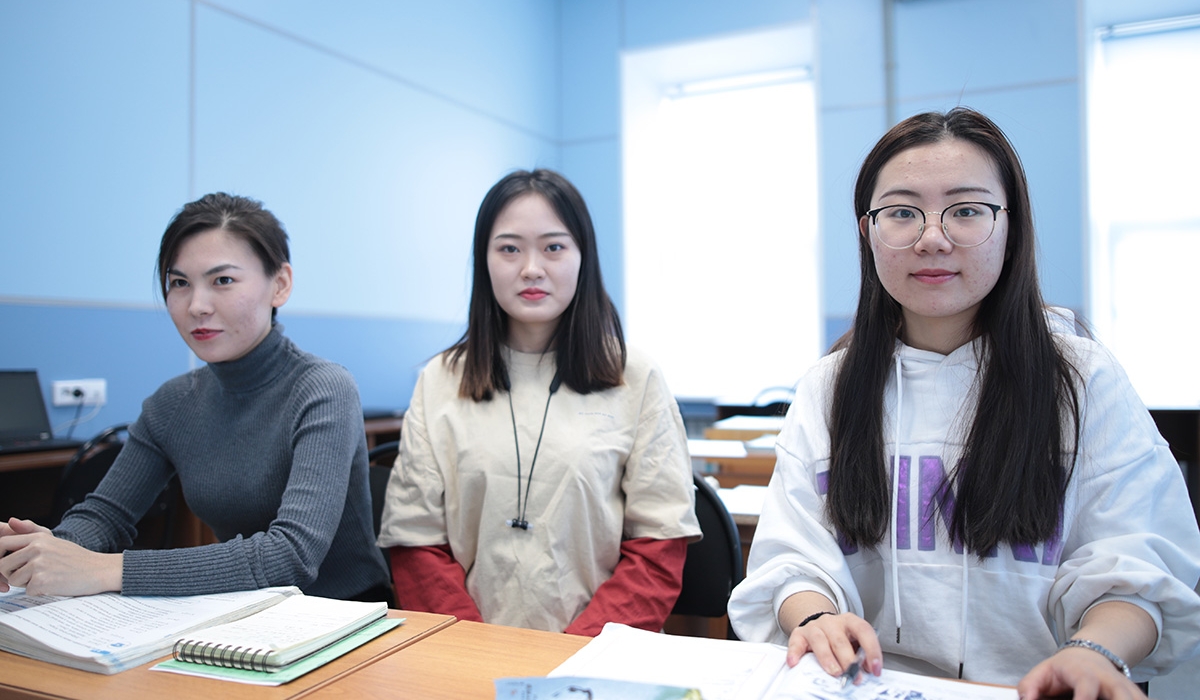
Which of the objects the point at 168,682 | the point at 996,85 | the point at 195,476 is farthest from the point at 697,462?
the point at 996,85

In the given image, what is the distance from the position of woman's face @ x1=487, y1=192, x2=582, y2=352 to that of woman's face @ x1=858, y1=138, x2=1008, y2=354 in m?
0.65

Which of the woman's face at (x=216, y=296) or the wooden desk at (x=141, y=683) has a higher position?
the woman's face at (x=216, y=296)

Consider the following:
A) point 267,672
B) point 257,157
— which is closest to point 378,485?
point 267,672

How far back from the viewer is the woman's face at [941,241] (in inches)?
45.1

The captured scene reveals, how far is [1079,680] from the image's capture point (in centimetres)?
82

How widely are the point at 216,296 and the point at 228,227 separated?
137 millimetres

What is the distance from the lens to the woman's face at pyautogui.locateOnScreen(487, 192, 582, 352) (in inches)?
63.2

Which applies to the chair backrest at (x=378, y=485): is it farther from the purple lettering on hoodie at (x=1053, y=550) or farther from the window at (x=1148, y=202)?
the window at (x=1148, y=202)

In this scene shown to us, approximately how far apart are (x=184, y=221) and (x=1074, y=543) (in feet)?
5.07

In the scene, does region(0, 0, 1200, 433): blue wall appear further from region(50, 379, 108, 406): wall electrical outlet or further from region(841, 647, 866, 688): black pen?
region(841, 647, 866, 688): black pen

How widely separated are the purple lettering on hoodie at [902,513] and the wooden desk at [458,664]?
49cm

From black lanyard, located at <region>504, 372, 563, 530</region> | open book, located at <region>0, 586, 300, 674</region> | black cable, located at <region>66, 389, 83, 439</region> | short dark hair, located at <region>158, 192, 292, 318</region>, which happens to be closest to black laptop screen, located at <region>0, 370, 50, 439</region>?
black cable, located at <region>66, 389, 83, 439</region>

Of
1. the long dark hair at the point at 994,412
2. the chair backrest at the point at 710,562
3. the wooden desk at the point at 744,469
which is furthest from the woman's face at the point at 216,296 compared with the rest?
the wooden desk at the point at 744,469

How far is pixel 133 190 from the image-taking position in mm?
3178
